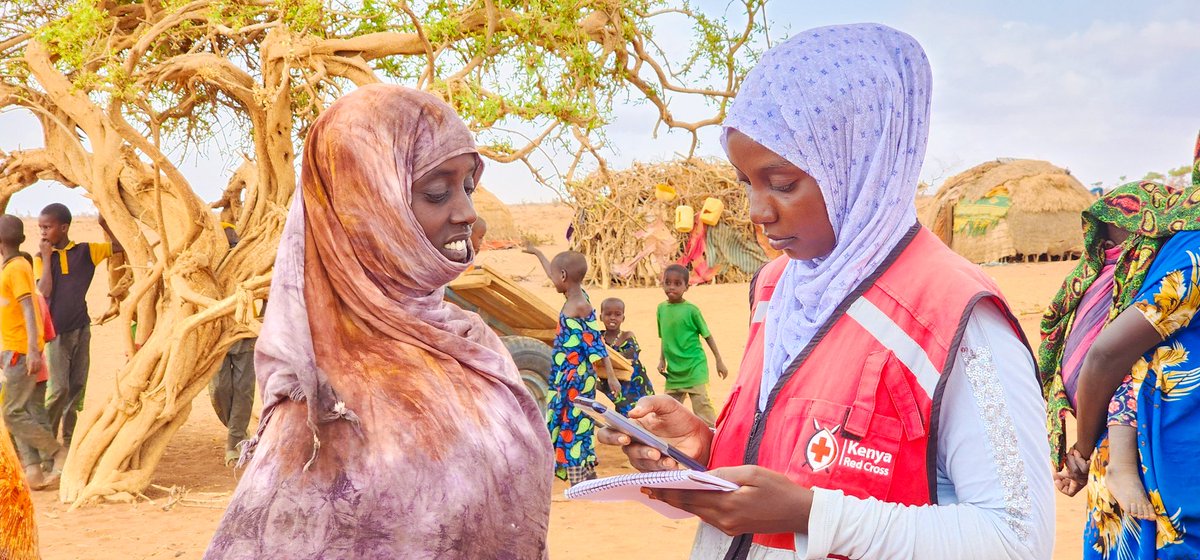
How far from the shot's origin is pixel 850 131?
59.6 inches

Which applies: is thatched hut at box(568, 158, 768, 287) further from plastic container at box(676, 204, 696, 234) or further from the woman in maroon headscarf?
the woman in maroon headscarf

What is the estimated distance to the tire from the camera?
7.25 m

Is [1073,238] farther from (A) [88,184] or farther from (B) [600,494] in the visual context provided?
(B) [600,494]

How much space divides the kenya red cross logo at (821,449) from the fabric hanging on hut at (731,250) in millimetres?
18300

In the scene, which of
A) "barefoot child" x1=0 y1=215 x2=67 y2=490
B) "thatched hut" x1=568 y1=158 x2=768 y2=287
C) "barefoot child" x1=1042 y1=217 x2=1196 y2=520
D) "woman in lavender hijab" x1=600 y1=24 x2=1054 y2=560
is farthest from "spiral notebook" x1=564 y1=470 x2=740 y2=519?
"thatched hut" x1=568 y1=158 x2=768 y2=287

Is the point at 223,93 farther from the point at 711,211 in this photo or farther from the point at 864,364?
the point at 711,211

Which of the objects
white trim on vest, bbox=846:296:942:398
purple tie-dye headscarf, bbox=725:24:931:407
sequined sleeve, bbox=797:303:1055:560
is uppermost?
purple tie-dye headscarf, bbox=725:24:931:407

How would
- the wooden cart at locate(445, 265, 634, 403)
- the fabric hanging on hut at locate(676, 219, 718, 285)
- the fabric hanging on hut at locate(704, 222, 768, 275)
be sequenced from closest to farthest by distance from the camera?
the wooden cart at locate(445, 265, 634, 403)
the fabric hanging on hut at locate(676, 219, 718, 285)
the fabric hanging on hut at locate(704, 222, 768, 275)

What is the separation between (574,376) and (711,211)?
12785mm

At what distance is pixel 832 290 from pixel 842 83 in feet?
1.04

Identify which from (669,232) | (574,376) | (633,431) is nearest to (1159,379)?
(633,431)

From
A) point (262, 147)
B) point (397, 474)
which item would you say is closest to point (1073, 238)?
point (262, 147)

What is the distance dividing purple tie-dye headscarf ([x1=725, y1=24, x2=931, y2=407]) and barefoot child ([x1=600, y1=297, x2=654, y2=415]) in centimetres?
557

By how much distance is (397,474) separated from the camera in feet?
6.95
